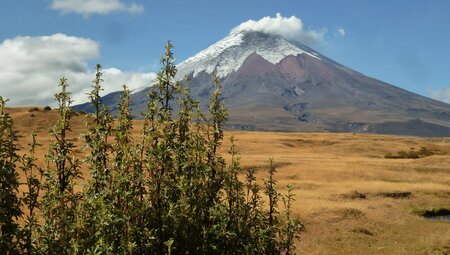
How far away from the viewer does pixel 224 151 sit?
82250 mm

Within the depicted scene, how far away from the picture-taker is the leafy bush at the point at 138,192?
1076 cm

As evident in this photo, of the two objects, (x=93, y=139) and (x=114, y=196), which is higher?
(x=93, y=139)

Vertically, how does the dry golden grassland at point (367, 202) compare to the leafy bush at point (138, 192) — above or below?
below

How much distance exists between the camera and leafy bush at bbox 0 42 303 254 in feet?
35.3

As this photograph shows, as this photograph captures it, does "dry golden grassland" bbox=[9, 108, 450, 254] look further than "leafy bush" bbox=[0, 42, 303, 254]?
Yes

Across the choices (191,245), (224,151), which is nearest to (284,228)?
(191,245)

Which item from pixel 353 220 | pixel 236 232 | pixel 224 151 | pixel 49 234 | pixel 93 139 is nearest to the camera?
pixel 49 234

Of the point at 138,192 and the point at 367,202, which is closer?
the point at 138,192

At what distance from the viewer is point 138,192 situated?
12.1m

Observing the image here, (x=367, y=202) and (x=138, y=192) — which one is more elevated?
(x=138, y=192)

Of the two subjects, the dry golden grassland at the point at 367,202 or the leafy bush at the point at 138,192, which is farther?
the dry golden grassland at the point at 367,202

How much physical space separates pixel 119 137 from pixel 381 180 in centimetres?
5313

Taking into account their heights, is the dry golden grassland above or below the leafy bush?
below

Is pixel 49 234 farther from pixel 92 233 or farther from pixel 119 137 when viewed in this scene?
pixel 119 137
